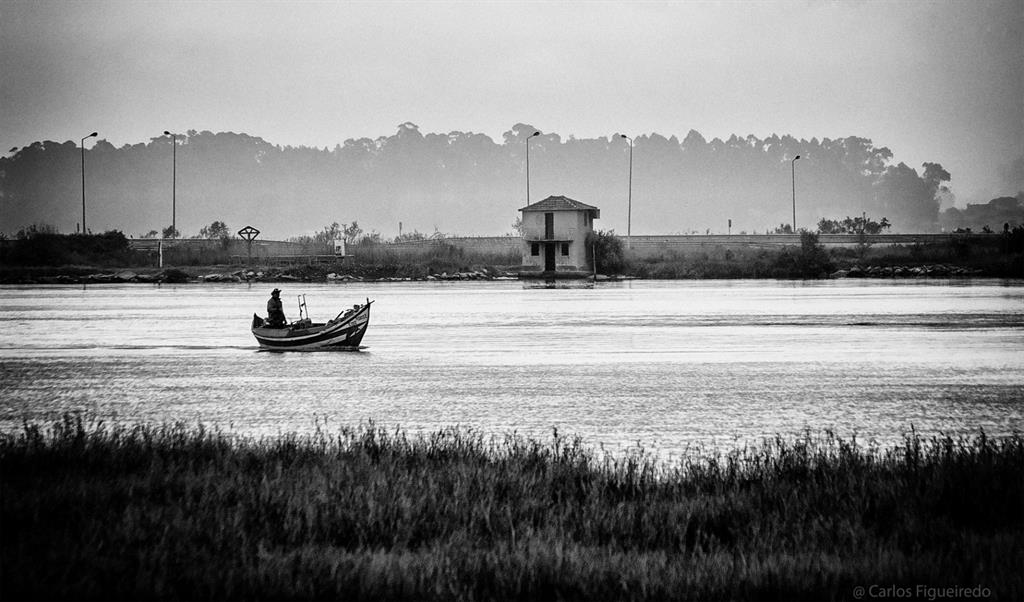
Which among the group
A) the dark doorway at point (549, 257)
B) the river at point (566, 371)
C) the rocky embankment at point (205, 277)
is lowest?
the river at point (566, 371)

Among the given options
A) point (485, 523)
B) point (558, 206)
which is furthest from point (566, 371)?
point (558, 206)

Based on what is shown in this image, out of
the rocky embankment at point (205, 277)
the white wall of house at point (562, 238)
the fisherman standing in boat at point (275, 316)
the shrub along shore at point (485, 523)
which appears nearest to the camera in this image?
the shrub along shore at point (485, 523)

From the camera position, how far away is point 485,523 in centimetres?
1089

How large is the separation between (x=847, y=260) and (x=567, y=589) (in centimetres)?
10339

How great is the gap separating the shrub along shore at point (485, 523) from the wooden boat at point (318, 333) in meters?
19.3

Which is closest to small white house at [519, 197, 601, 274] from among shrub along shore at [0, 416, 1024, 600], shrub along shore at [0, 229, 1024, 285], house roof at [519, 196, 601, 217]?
house roof at [519, 196, 601, 217]

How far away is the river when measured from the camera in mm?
19625

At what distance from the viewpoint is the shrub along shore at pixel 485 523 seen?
8.91 meters

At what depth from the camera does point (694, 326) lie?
138 feet

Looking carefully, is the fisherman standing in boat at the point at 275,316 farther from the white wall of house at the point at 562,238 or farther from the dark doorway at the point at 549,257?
the dark doorway at the point at 549,257

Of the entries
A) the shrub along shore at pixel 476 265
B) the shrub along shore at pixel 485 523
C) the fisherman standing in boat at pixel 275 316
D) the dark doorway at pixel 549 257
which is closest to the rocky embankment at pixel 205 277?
the shrub along shore at pixel 476 265

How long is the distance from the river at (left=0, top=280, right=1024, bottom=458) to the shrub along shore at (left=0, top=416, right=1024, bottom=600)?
12.3 ft

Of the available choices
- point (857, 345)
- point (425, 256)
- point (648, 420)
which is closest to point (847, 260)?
point (425, 256)

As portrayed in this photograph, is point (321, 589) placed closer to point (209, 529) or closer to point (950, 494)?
point (209, 529)
